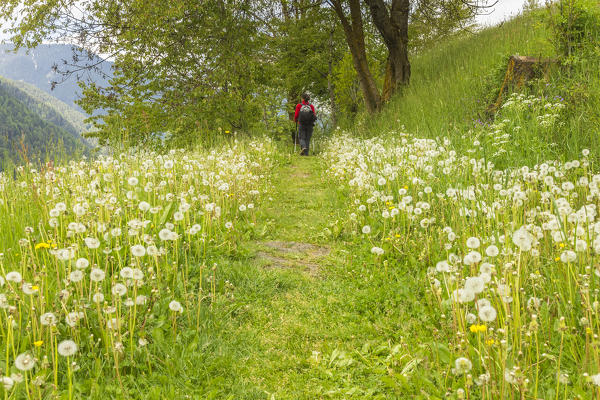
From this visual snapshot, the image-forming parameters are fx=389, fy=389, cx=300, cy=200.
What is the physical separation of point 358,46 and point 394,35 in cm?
119

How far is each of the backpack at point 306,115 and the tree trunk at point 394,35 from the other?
2.75 meters

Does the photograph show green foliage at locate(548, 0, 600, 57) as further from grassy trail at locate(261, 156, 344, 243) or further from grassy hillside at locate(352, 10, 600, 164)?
grassy trail at locate(261, 156, 344, 243)

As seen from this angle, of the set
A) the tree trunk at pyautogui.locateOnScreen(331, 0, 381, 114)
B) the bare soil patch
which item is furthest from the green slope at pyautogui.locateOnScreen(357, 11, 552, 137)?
the bare soil patch

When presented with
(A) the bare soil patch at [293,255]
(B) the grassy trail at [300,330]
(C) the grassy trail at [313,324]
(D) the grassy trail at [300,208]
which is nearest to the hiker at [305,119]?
(D) the grassy trail at [300,208]

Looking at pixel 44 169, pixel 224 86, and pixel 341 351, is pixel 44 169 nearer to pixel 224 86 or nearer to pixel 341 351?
pixel 341 351

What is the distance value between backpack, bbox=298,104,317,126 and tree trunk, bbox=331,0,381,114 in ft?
7.00

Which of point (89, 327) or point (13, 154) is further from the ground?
point (13, 154)

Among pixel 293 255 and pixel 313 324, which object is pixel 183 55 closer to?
pixel 293 255

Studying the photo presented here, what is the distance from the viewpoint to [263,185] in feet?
25.9

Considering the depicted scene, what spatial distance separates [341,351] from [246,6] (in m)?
11.6

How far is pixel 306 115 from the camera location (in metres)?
14.6

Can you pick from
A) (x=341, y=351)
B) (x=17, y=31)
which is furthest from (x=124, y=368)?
(x=17, y=31)

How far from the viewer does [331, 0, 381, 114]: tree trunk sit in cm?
1255

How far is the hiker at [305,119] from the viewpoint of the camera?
1456 cm
